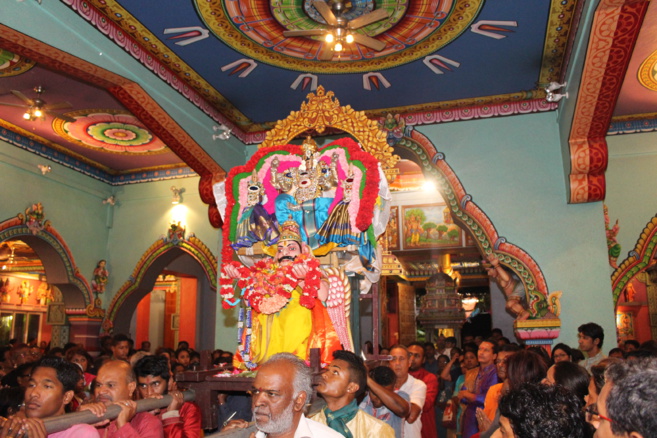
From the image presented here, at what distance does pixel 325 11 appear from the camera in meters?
5.92

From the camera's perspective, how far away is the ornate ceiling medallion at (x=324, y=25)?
21.6 ft

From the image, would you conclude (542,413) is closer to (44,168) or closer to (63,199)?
(44,168)

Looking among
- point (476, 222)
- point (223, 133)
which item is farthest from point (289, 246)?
point (476, 222)

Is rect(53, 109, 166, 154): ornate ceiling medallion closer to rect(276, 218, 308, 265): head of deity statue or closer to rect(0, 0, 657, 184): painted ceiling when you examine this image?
rect(0, 0, 657, 184): painted ceiling

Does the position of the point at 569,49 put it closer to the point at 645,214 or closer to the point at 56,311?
the point at 645,214

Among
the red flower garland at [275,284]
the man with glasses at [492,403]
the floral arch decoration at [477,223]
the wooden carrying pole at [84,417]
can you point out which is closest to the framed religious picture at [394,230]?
the floral arch decoration at [477,223]

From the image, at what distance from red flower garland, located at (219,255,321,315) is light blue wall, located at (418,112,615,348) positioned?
4.63 meters

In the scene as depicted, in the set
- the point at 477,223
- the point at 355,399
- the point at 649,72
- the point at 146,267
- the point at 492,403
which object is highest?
the point at 649,72

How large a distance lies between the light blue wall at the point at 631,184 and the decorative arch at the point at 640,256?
72 millimetres

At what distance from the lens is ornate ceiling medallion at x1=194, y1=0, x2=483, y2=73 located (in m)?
6.59

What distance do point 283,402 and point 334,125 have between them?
366cm

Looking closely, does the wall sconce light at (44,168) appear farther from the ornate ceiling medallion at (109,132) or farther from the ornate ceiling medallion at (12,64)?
the ornate ceiling medallion at (12,64)

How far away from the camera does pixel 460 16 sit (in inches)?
266

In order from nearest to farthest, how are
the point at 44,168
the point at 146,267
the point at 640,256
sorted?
the point at 640,256, the point at 44,168, the point at 146,267
